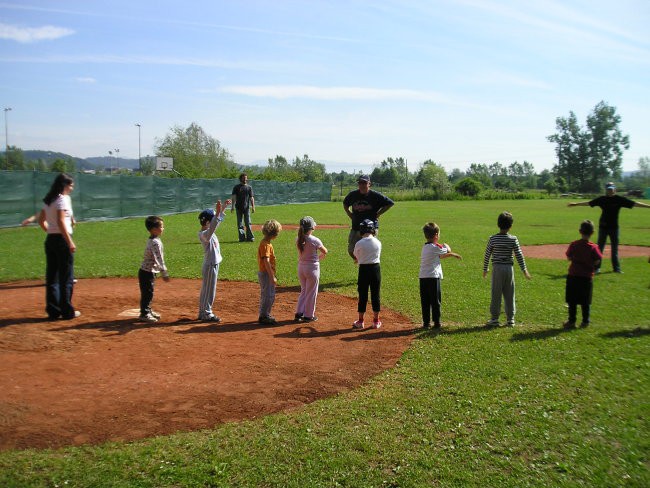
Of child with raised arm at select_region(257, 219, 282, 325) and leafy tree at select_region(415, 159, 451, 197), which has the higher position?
leafy tree at select_region(415, 159, 451, 197)

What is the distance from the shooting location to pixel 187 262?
13.3 meters

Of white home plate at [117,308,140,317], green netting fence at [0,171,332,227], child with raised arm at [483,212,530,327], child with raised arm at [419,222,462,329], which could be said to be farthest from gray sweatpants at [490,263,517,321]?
green netting fence at [0,171,332,227]

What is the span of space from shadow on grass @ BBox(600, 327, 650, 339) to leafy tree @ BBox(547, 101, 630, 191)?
4235 inches

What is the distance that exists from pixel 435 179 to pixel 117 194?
54.4 m

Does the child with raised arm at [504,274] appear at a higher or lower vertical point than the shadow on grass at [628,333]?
higher

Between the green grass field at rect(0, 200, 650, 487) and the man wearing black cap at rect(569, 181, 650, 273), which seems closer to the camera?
the green grass field at rect(0, 200, 650, 487)

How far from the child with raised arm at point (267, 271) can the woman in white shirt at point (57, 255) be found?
2.77 meters

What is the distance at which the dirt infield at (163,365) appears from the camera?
4.65 m

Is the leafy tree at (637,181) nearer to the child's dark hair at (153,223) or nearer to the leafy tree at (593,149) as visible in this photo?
the leafy tree at (593,149)

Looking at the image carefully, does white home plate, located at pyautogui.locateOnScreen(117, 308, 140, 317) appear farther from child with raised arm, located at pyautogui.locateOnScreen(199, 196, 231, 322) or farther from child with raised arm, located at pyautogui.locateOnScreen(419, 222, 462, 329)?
child with raised arm, located at pyautogui.locateOnScreen(419, 222, 462, 329)

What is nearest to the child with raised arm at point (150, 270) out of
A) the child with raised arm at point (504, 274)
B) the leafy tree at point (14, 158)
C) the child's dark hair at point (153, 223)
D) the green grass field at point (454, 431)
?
the child's dark hair at point (153, 223)

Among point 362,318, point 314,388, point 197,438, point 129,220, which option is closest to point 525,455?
point 314,388

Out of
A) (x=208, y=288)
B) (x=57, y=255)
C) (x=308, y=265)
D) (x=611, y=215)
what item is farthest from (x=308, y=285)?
(x=611, y=215)

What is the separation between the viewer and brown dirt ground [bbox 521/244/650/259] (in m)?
15.6
